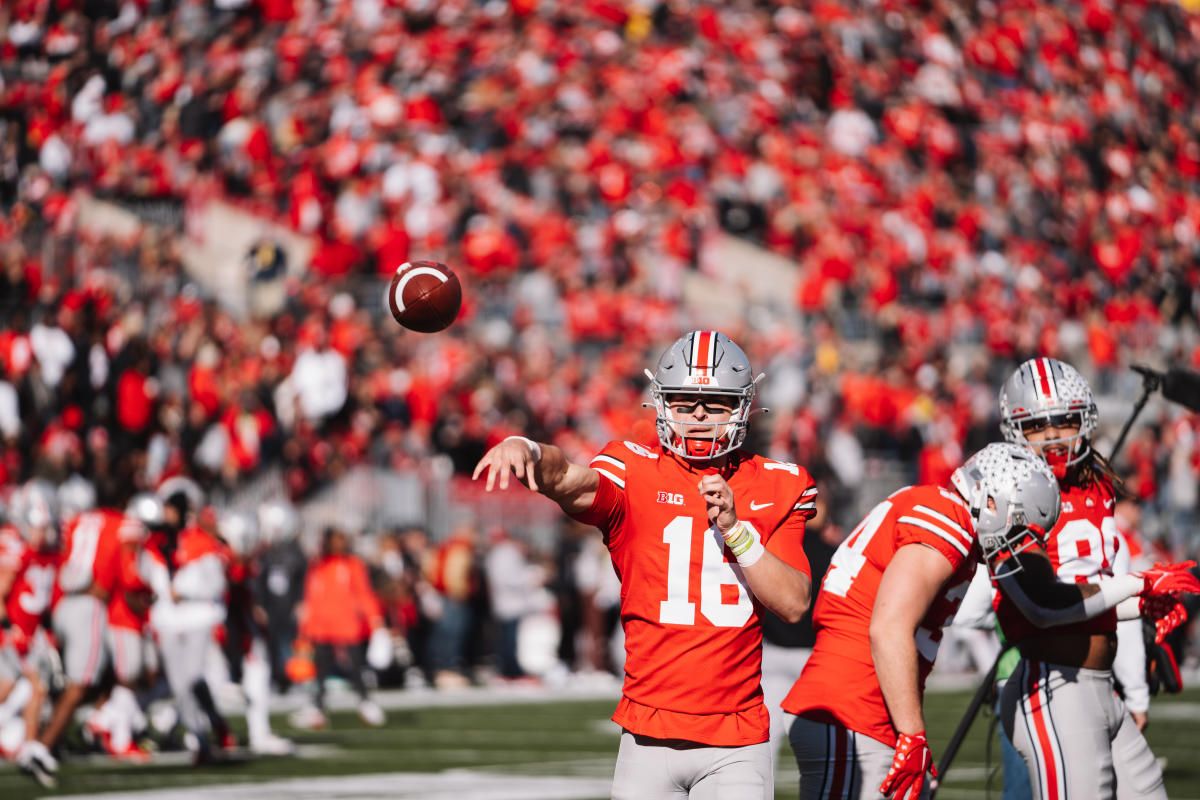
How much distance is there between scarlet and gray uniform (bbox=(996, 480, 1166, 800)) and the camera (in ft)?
18.7

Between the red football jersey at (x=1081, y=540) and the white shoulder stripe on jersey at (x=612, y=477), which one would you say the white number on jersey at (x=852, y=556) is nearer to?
the red football jersey at (x=1081, y=540)

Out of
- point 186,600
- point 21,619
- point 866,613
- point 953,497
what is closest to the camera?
point 953,497

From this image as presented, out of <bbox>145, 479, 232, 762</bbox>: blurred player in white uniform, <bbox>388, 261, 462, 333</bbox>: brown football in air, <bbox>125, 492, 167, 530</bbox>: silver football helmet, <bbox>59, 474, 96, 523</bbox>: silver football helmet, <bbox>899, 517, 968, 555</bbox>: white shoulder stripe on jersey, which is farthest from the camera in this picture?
<bbox>59, 474, 96, 523</bbox>: silver football helmet

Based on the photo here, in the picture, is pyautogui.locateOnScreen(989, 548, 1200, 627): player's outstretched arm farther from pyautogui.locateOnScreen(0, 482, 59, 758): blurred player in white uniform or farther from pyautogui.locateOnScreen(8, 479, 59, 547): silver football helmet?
pyautogui.locateOnScreen(8, 479, 59, 547): silver football helmet

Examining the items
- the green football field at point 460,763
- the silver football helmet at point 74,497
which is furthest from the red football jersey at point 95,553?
the silver football helmet at point 74,497

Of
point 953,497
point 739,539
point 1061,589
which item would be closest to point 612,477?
point 739,539

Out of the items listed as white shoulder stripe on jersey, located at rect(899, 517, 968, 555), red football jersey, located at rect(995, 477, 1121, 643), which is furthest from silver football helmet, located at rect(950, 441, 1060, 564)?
red football jersey, located at rect(995, 477, 1121, 643)

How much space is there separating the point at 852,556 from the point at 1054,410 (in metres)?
0.96

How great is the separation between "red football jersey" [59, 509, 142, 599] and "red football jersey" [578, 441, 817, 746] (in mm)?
7797

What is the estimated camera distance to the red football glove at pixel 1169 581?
19.0 feet

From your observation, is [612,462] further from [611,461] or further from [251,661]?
[251,661]

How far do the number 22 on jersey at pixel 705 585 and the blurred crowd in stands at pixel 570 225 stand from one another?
1142 cm

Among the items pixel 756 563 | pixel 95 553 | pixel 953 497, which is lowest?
pixel 95 553

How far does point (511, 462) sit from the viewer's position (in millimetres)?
4609
